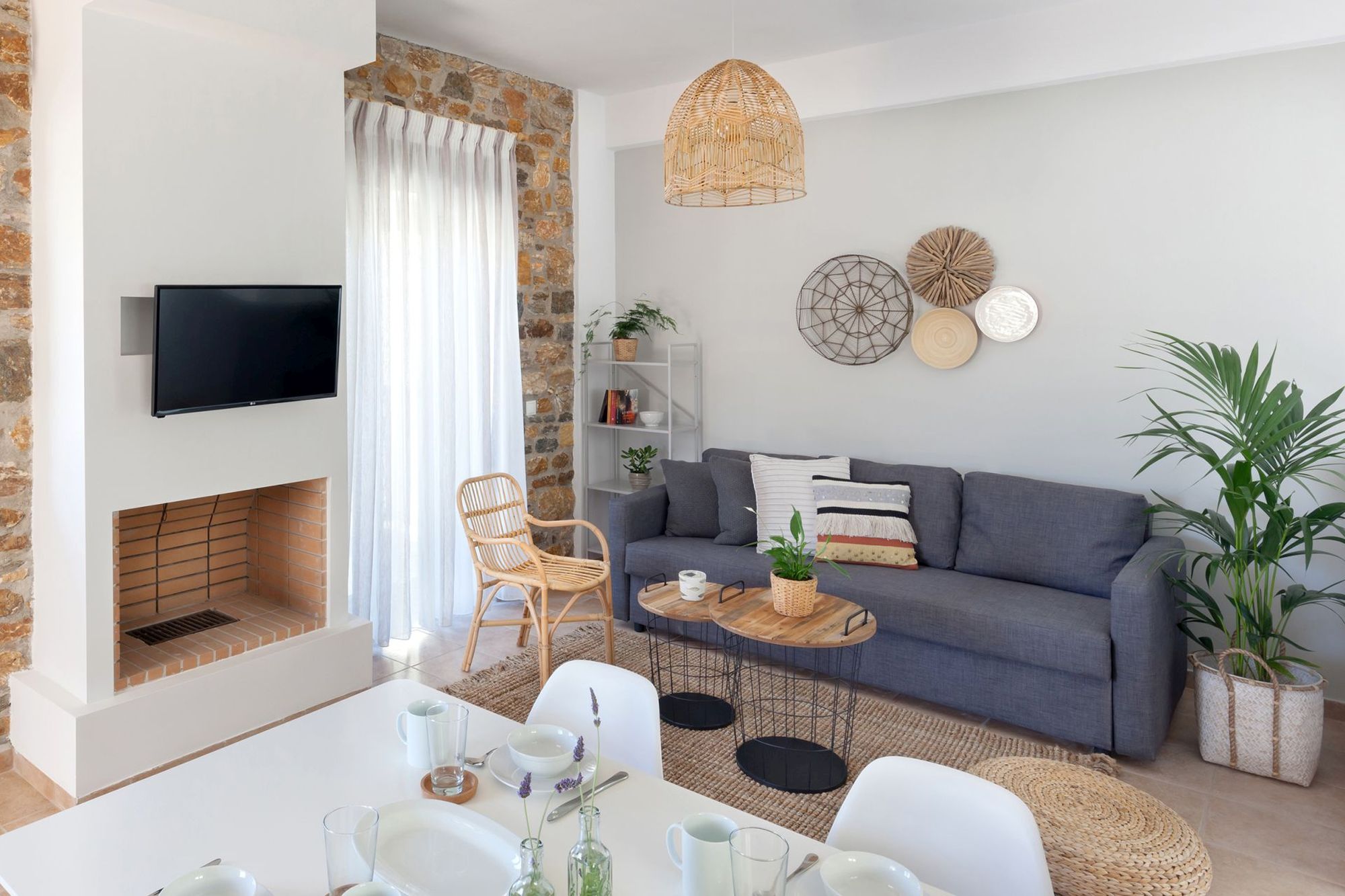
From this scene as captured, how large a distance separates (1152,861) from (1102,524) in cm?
174

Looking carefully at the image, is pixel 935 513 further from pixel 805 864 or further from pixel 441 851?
pixel 441 851

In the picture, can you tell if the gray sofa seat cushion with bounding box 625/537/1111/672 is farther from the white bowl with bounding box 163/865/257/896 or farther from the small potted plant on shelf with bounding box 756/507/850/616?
the white bowl with bounding box 163/865/257/896

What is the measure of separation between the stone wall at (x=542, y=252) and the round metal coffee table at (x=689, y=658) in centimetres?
124

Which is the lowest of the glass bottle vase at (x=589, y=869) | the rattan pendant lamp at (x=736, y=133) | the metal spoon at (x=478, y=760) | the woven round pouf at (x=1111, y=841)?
the woven round pouf at (x=1111, y=841)

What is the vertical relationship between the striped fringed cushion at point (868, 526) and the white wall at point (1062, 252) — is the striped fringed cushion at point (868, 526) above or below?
below

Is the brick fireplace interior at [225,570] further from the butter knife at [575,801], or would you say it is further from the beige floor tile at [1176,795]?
the beige floor tile at [1176,795]

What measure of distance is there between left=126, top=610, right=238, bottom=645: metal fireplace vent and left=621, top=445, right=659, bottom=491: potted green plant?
238 cm

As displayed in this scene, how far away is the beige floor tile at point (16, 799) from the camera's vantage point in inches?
109

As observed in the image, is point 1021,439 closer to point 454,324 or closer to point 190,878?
point 454,324

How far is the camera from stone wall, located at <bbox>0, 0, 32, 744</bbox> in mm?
2912

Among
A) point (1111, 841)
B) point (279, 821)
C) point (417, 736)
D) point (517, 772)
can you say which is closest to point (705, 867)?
point (517, 772)

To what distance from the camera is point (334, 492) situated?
137 inches

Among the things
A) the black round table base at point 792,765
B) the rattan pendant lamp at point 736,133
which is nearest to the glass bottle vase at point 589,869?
the black round table base at point 792,765

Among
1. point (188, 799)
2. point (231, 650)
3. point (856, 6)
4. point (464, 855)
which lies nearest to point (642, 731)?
point (464, 855)
